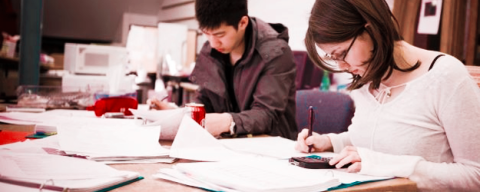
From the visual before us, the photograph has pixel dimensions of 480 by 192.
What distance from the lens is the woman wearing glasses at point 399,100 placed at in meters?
1.18

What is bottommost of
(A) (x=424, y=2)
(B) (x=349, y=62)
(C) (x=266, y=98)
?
(C) (x=266, y=98)

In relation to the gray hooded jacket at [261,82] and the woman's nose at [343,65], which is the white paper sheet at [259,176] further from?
the gray hooded jacket at [261,82]

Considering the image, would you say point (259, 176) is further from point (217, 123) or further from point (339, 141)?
point (217, 123)

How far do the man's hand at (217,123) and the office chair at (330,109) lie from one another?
0.65 m

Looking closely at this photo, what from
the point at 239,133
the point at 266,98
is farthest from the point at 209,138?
the point at 266,98

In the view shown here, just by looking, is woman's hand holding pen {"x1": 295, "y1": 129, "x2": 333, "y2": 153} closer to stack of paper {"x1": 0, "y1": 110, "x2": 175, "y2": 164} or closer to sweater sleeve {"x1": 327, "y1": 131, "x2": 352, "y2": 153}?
sweater sleeve {"x1": 327, "y1": 131, "x2": 352, "y2": 153}

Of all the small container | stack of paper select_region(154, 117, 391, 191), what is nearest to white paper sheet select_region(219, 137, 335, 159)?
stack of paper select_region(154, 117, 391, 191)

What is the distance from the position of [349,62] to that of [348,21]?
127 mm

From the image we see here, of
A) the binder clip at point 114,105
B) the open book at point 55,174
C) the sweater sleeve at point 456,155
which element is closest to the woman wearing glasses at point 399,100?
the sweater sleeve at point 456,155

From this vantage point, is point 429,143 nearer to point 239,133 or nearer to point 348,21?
point 348,21

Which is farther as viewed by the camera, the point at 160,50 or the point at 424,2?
the point at 160,50

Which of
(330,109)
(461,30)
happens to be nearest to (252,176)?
(330,109)

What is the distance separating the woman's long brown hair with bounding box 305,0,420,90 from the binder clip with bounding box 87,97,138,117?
1100 mm

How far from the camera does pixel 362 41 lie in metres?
1.29
